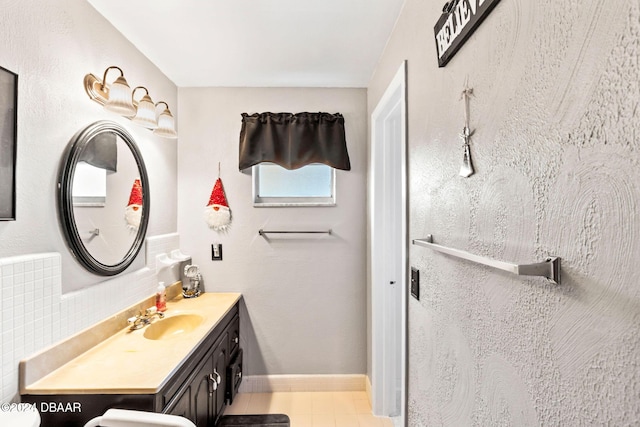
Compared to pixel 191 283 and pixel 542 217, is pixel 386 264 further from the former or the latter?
pixel 542 217

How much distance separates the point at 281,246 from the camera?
9.12 ft

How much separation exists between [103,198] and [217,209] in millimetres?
962

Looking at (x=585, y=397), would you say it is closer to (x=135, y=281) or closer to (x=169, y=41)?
(x=135, y=281)

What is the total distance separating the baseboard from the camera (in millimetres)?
2777

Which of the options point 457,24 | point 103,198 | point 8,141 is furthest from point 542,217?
point 103,198

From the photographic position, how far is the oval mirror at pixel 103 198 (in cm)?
154

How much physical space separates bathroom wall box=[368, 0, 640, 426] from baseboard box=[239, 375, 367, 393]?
1692mm

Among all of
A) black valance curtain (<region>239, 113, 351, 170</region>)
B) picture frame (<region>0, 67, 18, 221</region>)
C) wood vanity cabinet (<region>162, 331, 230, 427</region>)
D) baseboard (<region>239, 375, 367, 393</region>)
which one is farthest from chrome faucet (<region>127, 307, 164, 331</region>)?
black valance curtain (<region>239, 113, 351, 170</region>)

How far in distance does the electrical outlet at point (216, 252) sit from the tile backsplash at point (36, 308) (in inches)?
38.2

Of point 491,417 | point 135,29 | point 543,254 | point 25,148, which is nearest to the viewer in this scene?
point 543,254

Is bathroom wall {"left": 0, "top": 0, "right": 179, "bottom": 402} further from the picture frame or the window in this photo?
the window

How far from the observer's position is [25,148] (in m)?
1.32

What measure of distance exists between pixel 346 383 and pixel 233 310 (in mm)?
1129

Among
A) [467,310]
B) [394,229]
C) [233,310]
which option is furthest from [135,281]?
[467,310]
